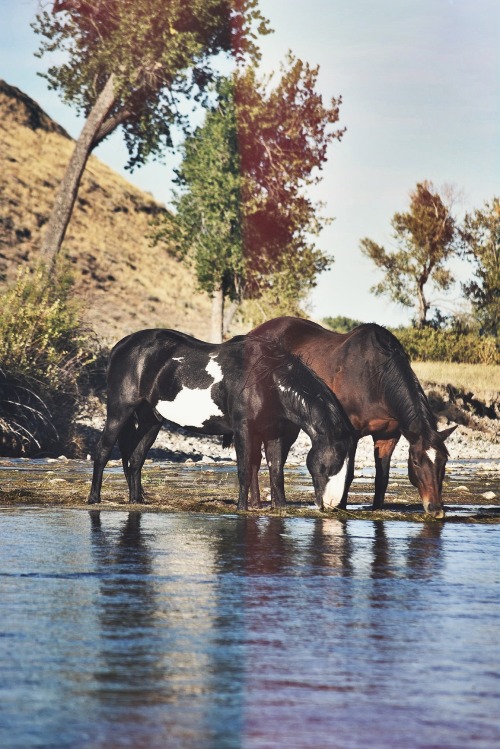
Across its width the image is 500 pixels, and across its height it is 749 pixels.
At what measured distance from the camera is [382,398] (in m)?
14.9

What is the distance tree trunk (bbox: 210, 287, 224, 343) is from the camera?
1714 inches

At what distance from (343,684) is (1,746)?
1609 millimetres

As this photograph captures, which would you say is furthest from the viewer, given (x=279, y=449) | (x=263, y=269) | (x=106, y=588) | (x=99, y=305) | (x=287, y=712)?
(x=99, y=305)

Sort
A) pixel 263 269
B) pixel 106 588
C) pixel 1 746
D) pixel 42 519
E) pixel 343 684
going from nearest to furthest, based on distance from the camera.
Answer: pixel 1 746, pixel 343 684, pixel 106 588, pixel 42 519, pixel 263 269

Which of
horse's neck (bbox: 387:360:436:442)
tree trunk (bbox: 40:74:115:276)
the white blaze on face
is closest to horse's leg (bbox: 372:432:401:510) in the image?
horse's neck (bbox: 387:360:436:442)

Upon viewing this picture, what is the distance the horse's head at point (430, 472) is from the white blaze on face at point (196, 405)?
240 cm

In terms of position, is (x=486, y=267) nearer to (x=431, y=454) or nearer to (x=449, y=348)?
(x=449, y=348)

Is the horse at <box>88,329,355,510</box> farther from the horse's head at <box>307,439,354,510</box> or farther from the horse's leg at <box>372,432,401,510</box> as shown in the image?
the horse's leg at <box>372,432,401,510</box>

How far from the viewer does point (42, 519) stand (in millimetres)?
12703

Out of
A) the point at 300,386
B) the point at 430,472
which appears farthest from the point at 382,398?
the point at 430,472

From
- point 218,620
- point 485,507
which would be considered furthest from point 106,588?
point 485,507

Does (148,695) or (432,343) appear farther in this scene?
(432,343)

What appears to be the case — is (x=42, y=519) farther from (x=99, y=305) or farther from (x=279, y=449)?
(x=99, y=305)

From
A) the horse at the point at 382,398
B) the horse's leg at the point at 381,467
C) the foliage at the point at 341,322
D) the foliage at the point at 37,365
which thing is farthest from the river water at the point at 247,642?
the foliage at the point at 341,322
